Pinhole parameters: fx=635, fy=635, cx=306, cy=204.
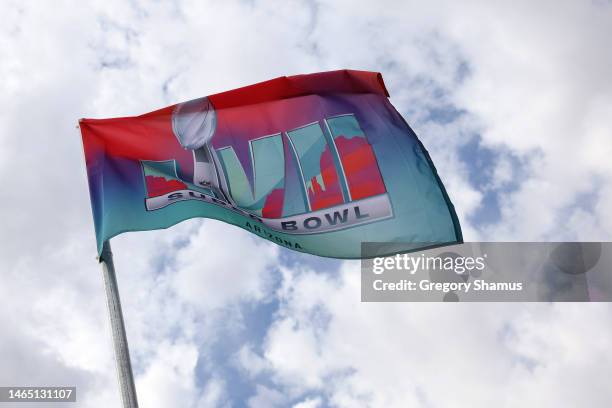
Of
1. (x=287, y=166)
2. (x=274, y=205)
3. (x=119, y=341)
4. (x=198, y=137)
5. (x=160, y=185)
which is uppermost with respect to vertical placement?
(x=198, y=137)

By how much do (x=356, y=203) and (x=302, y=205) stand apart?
60.5 inches

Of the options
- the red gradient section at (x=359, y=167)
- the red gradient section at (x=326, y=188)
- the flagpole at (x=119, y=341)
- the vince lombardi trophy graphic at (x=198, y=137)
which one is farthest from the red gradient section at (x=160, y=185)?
the red gradient section at (x=359, y=167)

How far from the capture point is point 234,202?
688 inches

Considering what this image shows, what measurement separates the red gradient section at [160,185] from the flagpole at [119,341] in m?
3.29

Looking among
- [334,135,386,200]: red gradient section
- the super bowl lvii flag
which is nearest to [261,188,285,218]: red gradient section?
the super bowl lvii flag

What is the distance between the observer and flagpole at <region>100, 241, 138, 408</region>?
12.4 meters

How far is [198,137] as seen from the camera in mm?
17562

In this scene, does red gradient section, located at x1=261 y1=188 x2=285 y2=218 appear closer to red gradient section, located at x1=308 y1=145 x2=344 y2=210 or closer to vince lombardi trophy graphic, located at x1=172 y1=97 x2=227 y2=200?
red gradient section, located at x1=308 y1=145 x2=344 y2=210

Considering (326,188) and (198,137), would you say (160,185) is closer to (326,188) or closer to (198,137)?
(198,137)

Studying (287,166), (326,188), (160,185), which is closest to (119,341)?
(160,185)

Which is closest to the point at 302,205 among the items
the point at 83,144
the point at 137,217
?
the point at 137,217

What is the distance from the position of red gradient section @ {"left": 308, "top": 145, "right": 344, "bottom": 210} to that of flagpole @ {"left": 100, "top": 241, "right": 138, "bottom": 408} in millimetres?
5881

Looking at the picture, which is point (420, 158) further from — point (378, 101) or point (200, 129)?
point (200, 129)

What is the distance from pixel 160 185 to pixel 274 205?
313 centimetres
